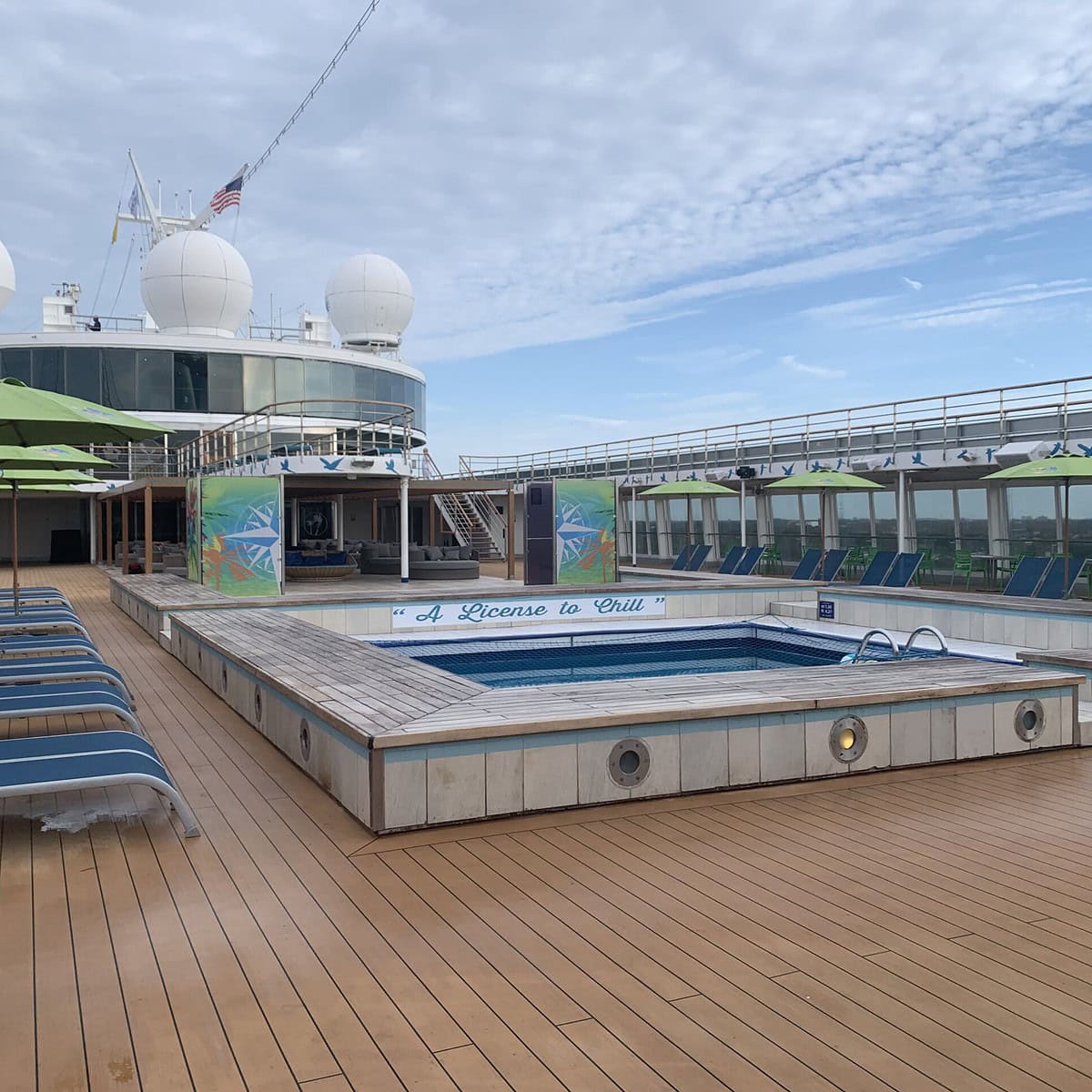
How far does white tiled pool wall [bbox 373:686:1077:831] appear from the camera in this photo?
4.98 m

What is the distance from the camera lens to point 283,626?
9.94 meters

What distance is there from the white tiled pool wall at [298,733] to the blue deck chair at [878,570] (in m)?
12.6

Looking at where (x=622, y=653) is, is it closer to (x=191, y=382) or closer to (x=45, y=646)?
(x=45, y=646)

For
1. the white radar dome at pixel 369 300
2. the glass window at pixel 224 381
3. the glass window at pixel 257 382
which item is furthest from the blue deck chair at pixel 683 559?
the white radar dome at pixel 369 300

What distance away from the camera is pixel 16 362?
30.4m

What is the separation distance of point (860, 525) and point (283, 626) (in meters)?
16.9

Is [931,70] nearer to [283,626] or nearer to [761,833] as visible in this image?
[283,626]

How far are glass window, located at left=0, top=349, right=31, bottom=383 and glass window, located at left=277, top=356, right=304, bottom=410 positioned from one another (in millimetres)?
7272

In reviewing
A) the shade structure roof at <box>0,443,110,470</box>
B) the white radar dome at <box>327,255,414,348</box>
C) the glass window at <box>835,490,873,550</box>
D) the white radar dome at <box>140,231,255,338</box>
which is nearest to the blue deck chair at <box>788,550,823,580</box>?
the glass window at <box>835,490,873,550</box>

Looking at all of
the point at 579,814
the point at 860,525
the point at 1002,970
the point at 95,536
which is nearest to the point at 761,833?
the point at 579,814

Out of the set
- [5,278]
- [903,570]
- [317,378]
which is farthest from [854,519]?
[5,278]

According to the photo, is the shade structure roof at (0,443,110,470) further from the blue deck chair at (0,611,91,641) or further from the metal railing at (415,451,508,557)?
the metal railing at (415,451,508,557)

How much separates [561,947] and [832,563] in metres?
16.9

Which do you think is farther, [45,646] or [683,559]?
[683,559]
